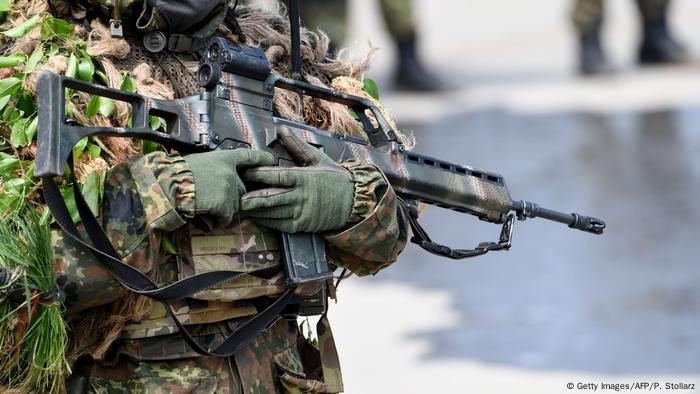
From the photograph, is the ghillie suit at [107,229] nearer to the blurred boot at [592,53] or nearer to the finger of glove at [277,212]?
the finger of glove at [277,212]

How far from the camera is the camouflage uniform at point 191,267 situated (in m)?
2.71

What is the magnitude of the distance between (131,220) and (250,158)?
294 millimetres

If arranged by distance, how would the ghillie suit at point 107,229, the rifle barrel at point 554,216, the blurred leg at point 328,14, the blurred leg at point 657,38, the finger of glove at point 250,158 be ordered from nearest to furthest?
the ghillie suit at point 107,229
the finger of glove at point 250,158
the rifle barrel at point 554,216
the blurred leg at point 328,14
the blurred leg at point 657,38

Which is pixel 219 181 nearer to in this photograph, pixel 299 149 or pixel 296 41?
pixel 299 149

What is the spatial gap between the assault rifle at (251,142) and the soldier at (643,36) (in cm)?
759

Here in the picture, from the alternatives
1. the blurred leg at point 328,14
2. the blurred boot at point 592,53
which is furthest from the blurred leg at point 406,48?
the blurred boot at point 592,53

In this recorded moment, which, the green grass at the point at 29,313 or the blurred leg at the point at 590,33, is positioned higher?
the blurred leg at the point at 590,33

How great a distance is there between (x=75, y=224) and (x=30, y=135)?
23 centimetres

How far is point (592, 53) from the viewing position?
11.0 m

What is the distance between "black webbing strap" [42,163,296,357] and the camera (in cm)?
259

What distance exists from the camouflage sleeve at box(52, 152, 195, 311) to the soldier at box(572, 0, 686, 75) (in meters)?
8.67

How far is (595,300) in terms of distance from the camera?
6.74 metres

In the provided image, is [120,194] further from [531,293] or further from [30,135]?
[531,293]

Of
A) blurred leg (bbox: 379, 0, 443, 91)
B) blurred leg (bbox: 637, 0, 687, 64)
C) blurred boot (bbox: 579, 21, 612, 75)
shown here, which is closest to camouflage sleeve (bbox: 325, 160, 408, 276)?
blurred leg (bbox: 379, 0, 443, 91)
